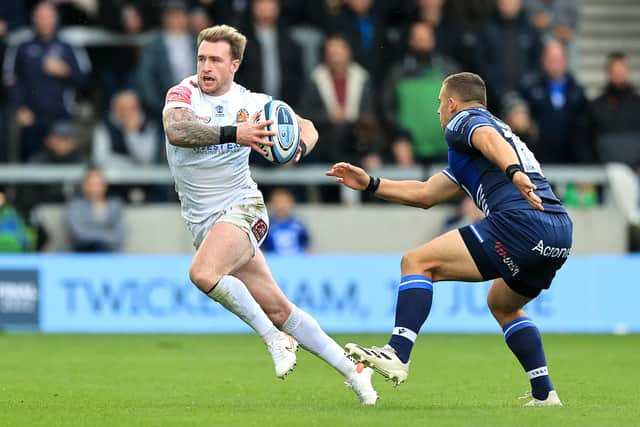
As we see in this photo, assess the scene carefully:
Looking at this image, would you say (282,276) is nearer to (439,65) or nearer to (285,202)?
Result: (285,202)

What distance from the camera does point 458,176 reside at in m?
8.66

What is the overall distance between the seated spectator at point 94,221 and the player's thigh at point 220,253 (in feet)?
24.5

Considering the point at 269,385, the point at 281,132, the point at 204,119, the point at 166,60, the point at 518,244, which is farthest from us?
the point at 166,60

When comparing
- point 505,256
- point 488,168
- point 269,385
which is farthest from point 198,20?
point 505,256

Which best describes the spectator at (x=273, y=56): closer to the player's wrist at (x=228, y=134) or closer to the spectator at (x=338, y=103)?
the spectator at (x=338, y=103)

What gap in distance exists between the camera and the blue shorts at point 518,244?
8180 mm

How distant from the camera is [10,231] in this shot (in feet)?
53.9

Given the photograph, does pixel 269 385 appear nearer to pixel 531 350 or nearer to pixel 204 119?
pixel 204 119

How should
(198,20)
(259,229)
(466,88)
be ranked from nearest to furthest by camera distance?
(466,88)
(259,229)
(198,20)

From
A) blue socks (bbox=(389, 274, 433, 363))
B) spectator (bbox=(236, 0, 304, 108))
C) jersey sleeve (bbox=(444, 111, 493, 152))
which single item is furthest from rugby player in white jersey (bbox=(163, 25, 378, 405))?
spectator (bbox=(236, 0, 304, 108))

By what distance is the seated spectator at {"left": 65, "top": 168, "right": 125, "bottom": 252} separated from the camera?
16.3m

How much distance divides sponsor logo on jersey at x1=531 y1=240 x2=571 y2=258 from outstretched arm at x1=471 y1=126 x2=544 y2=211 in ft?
0.96

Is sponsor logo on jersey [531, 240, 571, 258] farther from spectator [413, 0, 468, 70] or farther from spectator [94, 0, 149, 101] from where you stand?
spectator [94, 0, 149, 101]

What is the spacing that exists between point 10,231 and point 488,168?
922 centimetres
